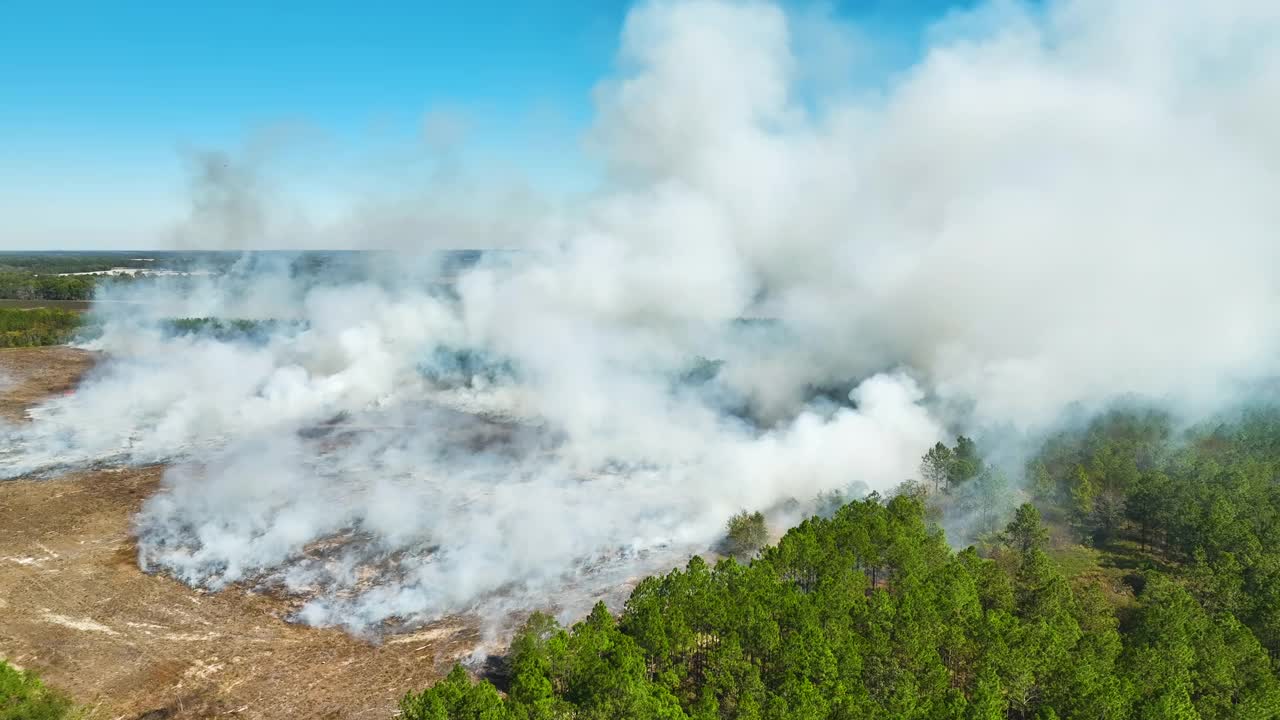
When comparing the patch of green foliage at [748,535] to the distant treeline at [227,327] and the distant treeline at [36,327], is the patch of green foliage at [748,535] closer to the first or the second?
the distant treeline at [227,327]

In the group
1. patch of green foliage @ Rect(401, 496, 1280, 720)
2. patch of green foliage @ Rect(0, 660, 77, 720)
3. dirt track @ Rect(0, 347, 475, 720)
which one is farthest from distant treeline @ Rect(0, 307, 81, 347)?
patch of green foliage @ Rect(401, 496, 1280, 720)

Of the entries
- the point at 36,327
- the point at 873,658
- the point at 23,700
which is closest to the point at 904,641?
the point at 873,658

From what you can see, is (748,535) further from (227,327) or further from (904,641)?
Result: (227,327)

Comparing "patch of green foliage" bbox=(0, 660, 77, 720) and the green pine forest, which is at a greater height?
the green pine forest

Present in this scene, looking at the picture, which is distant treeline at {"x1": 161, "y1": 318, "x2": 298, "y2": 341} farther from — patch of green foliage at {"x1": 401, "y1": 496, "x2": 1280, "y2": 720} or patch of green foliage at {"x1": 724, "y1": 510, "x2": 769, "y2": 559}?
patch of green foliage at {"x1": 401, "y1": 496, "x2": 1280, "y2": 720}

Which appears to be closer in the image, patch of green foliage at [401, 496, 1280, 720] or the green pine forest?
patch of green foliage at [401, 496, 1280, 720]

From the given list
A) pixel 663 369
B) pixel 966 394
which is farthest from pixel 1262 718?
pixel 663 369

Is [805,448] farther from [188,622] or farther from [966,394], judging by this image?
[188,622]
